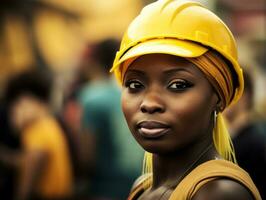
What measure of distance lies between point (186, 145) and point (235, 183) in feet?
0.87

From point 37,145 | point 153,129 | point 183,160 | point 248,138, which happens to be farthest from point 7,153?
point 153,129

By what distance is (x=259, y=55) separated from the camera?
55.2ft

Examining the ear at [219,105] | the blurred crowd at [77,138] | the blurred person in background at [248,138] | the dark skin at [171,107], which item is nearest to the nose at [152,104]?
the dark skin at [171,107]

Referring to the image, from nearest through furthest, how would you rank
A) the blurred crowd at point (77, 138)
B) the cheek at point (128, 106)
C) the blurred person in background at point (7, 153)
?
the cheek at point (128, 106), the blurred crowd at point (77, 138), the blurred person in background at point (7, 153)

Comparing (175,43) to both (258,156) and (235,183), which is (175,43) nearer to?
(235,183)

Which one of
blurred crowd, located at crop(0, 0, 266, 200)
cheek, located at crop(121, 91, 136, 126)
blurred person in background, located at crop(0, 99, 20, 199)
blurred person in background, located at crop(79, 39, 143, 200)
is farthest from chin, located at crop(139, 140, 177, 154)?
blurred person in background, located at crop(0, 99, 20, 199)

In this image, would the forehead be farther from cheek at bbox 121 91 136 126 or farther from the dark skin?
cheek at bbox 121 91 136 126

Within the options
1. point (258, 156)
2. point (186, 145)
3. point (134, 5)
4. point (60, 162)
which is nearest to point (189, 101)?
point (186, 145)

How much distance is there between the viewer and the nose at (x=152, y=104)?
324 cm

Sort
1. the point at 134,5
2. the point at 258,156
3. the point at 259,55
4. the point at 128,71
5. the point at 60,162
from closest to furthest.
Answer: the point at 128,71, the point at 258,156, the point at 60,162, the point at 259,55, the point at 134,5

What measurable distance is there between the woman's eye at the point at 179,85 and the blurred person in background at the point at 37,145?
439cm

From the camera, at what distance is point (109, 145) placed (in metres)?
7.62

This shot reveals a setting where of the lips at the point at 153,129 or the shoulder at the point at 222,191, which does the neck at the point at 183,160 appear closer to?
the lips at the point at 153,129

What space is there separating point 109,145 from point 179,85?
438cm
